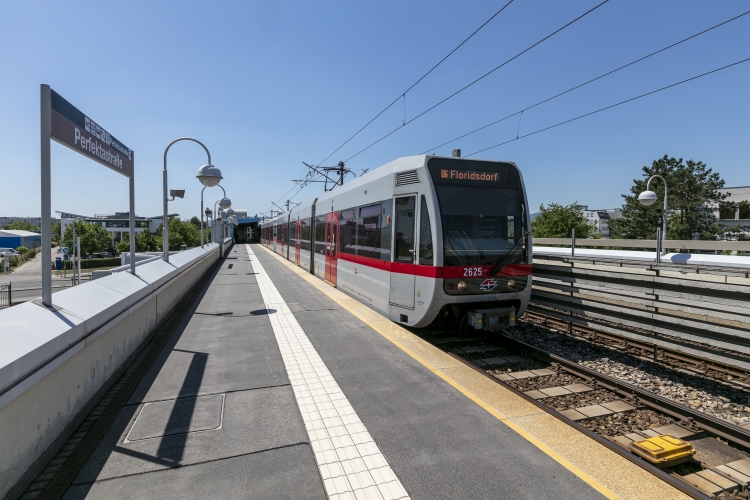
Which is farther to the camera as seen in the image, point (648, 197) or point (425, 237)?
point (648, 197)

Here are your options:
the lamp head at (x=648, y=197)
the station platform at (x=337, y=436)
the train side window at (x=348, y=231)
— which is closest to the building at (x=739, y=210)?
the lamp head at (x=648, y=197)

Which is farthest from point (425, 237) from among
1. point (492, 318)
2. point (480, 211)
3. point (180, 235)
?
point (180, 235)

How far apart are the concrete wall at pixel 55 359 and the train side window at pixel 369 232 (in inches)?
178

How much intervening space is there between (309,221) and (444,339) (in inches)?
426

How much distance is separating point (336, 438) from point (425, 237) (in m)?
3.90

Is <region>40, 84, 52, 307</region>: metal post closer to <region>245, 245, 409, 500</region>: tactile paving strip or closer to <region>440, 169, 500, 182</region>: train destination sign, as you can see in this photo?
<region>245, 245, 409, 500</region>: tactile paving strip

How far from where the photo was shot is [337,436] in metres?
4.00

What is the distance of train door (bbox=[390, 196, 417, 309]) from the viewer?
289 inches

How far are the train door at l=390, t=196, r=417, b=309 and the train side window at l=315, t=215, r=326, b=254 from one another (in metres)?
6.88

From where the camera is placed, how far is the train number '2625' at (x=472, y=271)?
6957 millimetres

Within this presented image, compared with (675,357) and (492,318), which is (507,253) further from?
(675,357)

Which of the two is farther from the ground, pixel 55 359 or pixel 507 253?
pixel 507 253

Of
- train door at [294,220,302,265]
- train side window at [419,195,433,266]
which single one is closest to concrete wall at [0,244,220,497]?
train side window at [419,195,433,266]

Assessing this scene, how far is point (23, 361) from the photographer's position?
3.05 meters
